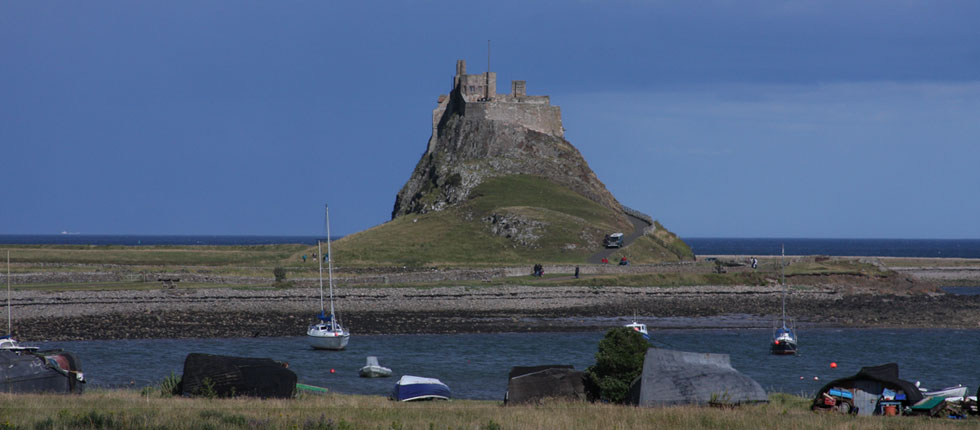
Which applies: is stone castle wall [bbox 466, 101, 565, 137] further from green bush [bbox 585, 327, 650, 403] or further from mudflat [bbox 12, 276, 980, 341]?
green bush [bbox 585, 327, 650, 403]

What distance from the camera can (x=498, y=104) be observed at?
5236 inches

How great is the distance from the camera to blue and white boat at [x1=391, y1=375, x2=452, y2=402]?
3014cm

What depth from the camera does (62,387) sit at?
1085 inches

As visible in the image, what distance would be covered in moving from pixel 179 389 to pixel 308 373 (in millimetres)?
13918

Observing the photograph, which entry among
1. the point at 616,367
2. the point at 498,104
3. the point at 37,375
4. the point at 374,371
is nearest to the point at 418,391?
the point at 616,367

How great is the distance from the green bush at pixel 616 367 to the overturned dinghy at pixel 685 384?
0.72 meters

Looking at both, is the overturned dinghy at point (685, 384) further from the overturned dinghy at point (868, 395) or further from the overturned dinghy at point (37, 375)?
the overturned dinghy at point (37, 375)

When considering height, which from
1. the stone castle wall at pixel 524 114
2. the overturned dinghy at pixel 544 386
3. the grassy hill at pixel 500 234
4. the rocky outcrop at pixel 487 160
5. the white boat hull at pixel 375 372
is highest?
the stone castle wall at pixel 524 114

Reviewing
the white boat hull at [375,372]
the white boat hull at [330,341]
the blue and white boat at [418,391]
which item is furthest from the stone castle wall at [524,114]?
the blue and white boat at [418,391]

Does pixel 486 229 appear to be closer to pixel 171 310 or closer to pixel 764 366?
pixel 171 310

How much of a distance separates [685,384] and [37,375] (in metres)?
17.3

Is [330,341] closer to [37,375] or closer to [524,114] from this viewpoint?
[37,375]

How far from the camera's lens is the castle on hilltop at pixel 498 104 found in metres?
133

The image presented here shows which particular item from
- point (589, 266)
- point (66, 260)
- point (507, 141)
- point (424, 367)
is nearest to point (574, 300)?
point (589, 266)
